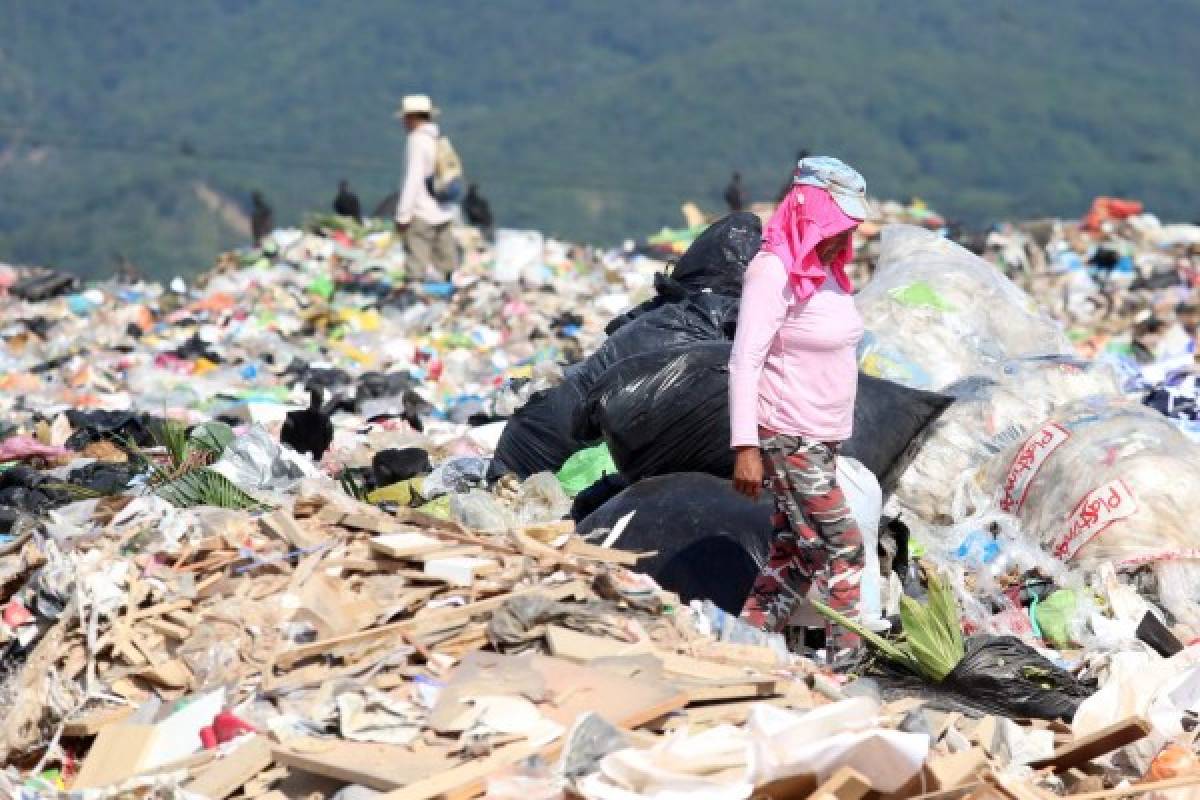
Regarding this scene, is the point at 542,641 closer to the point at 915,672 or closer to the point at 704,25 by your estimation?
the point at 915,672

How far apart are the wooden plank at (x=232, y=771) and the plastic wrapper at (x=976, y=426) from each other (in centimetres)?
275

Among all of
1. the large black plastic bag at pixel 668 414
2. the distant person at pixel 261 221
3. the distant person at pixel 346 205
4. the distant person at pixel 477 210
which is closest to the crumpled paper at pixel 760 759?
the large black plastic bag at pixel 668 414

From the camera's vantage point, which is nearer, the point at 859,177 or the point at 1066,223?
the point at 859,177

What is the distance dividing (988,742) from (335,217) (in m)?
13.2

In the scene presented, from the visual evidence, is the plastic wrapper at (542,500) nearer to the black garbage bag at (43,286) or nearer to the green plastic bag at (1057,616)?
the green plastic bag at (1057,616)

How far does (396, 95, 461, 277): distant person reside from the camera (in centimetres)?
1308

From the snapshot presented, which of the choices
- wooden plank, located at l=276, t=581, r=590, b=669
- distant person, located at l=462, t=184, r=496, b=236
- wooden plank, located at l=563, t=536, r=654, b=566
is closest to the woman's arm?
wooden plank, located at l=563, t=536, r=654, b=566

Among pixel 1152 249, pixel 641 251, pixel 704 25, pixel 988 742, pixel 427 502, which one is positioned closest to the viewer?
pixel 988 742

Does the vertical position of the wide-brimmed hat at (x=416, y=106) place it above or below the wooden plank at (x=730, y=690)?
below

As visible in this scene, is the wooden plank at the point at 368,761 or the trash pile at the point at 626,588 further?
the trash pile at the point at 626,588

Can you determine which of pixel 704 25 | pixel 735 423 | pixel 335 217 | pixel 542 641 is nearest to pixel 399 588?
pixel 542 641

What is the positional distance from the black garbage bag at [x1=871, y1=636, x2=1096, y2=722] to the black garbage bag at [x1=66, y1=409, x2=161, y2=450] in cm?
351

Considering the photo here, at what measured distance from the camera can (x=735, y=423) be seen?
4328 millimetres

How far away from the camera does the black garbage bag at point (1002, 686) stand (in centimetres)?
416
